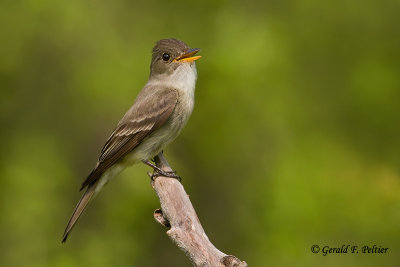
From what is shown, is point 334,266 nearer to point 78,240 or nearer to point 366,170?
point 366,170

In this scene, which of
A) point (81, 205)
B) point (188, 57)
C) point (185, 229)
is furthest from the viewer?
point (188, 57)

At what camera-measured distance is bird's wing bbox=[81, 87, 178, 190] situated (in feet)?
20.7

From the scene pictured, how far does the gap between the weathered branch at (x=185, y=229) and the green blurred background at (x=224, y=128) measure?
211cm

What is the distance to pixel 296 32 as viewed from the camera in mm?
8367

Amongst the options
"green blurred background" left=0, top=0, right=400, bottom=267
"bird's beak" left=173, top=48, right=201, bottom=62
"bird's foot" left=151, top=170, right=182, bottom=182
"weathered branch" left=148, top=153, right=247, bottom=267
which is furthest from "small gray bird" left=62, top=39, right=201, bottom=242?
"green blurred background" left=0, top=0, right=400, bottom=267

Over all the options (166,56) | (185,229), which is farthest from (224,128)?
(185,229)

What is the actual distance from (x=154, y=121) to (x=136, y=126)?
0.21m

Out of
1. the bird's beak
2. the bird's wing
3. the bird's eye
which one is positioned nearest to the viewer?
the bird's wing

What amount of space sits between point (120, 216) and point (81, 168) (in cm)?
98

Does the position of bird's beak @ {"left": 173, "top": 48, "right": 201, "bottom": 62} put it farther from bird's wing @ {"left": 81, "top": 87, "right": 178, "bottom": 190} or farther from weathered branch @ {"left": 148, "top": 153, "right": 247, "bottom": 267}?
weathered branch @ {"left": 148, "top": 153, "right": 247, "bottom": 267}

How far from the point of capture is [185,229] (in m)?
4.77

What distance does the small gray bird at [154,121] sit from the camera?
6320 mm

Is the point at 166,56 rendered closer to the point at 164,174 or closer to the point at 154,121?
the point at 154,121

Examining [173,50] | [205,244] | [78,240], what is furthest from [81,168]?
[205,244]
